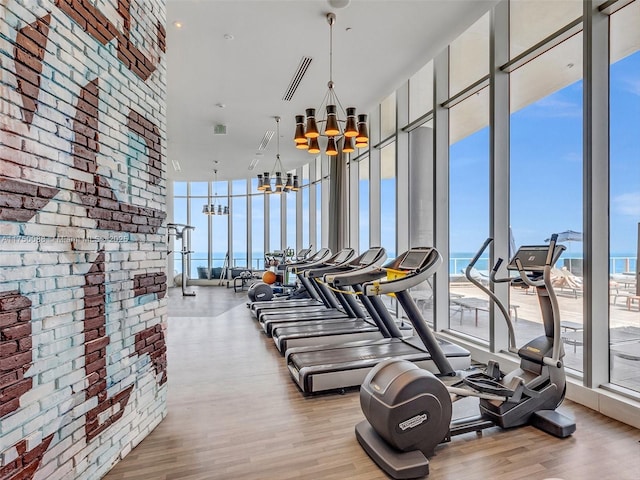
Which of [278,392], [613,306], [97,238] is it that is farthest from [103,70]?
[613,306]

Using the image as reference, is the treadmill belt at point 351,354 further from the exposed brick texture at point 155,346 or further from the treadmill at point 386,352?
the exposed brick texture at point 155,346

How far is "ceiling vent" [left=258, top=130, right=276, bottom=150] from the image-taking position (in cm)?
908

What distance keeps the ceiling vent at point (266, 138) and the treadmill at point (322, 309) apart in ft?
12.6

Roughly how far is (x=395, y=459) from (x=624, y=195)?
9.84 feet

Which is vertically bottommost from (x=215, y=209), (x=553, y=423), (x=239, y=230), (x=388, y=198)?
(x=553, y=423)

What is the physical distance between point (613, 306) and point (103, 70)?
4.52m

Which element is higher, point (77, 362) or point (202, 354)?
point (77, 362)

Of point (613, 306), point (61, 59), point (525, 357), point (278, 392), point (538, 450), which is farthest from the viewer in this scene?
point (278, 392)

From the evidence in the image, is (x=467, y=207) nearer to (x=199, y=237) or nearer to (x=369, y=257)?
(x=369, y=257)

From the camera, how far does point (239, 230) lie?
14.9m

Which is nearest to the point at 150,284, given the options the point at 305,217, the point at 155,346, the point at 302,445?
Result: the point at 155,346

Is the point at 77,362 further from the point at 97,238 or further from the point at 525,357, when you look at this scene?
the point at 525,357

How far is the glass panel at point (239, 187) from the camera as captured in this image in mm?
14953

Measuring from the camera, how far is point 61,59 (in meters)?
2.15
